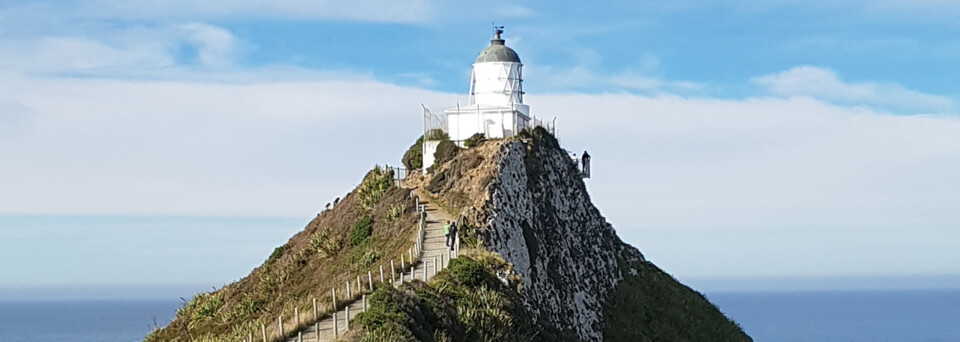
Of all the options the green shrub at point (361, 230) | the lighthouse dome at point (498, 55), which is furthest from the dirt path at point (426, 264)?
the lighthouse dome at point (498, 55)

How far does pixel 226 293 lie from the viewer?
49406 millimetres

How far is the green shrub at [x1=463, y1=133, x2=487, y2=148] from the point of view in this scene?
53.1 m

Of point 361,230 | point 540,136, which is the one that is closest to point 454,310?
point 361,230

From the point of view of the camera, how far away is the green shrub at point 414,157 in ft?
179

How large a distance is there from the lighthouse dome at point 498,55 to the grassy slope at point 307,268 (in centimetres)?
877

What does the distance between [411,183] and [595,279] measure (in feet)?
33.9

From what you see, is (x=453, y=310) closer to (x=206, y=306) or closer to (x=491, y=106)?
(x=206, y=306)

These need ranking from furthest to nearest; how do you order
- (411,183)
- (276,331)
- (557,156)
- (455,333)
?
(557,156) < (411,183) < (455,333) < (276,331)

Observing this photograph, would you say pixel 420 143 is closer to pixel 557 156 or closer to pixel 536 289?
pixel 557 156

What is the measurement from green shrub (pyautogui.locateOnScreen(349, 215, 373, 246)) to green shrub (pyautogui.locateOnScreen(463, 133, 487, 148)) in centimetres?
714

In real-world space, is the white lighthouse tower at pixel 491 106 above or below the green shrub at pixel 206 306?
above

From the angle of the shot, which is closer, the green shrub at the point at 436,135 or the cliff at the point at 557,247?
the cliff at the point at 557,247

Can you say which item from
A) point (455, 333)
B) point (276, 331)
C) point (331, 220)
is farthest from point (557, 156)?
point (276, 331)

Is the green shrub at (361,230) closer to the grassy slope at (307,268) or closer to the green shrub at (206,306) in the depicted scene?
the grassy slope at (307,268)
